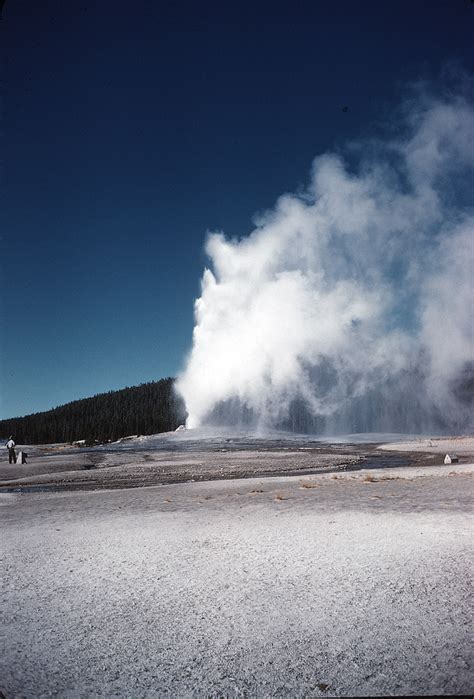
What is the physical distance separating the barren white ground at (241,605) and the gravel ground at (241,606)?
19 millimetres

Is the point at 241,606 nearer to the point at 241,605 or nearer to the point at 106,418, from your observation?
the point at 241,605

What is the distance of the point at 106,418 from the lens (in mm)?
132625

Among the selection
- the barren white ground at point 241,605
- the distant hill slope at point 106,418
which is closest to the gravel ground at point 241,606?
the barren white ground at point 241,605

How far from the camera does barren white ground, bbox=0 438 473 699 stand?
343 cm

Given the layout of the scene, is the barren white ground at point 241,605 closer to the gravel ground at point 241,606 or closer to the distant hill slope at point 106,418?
the gravel ground at point 241,606

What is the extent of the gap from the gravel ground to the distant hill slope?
112m

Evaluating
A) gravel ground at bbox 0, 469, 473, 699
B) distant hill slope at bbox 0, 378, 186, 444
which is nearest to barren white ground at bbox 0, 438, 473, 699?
gravel ground at bbox 0, 469, 473, 699

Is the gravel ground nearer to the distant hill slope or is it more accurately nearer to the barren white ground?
the barren white ground

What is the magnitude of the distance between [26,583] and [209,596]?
2.53 m

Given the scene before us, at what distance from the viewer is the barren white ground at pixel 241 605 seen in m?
3.43

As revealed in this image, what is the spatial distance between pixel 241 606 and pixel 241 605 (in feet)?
0.08

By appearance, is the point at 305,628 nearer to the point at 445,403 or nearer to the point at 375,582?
the point at 375,582

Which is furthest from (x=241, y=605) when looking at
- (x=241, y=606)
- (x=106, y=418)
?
(x=106, y=418)

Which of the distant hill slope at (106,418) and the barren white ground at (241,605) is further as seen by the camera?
the distant hill slope at (106,418)
